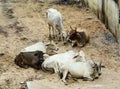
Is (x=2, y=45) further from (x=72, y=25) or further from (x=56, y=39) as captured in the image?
(x=72, y=25)

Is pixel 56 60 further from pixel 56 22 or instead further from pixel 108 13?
pixel 108 13

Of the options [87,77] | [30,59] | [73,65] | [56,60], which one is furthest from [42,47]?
[87,77]

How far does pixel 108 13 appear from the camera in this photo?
1329cm

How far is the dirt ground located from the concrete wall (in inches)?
6.9

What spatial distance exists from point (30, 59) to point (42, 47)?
2.77ft

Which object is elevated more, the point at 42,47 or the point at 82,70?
the point at 42,47

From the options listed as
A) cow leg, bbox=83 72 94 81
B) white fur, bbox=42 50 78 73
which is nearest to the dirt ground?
cow leg, bbox=83 72 94 81

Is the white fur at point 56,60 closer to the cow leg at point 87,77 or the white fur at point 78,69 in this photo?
the white fur at point 78,69

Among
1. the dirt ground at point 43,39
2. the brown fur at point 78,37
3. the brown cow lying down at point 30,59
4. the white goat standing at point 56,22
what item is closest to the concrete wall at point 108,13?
the dirt ground at point 43,39

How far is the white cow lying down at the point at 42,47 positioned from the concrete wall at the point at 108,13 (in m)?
1.91

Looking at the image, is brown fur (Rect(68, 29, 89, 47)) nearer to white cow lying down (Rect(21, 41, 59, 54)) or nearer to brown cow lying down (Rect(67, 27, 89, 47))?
brown cow lying down (Rect(67, 27, 89, 47))

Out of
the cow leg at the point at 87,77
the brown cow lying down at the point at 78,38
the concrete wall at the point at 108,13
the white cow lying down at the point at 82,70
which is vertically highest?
the concrete wall at the point at 108,13

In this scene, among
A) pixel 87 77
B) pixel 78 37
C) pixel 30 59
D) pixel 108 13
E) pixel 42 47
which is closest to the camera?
pixel 87 77

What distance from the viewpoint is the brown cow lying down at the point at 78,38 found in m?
12.1
